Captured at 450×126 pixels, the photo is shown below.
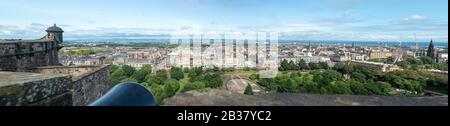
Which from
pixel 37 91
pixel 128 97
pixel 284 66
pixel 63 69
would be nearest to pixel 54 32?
pixel 63 69

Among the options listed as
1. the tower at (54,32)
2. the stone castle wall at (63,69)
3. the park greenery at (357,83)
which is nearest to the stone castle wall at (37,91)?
the stone castle wall at (63,69)

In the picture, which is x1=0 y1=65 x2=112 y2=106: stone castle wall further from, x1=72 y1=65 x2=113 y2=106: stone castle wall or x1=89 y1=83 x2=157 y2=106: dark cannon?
x1=72 y1=65 x2=113 y2=106: stone castle wall

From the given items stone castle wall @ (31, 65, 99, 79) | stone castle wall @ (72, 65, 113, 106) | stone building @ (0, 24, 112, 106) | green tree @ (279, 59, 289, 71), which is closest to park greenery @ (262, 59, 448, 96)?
green tree @ (279, 59, 289, 71)

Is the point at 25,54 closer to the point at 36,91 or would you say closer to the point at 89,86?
the point at 89,86

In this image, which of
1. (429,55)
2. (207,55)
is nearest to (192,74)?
(207,55)
